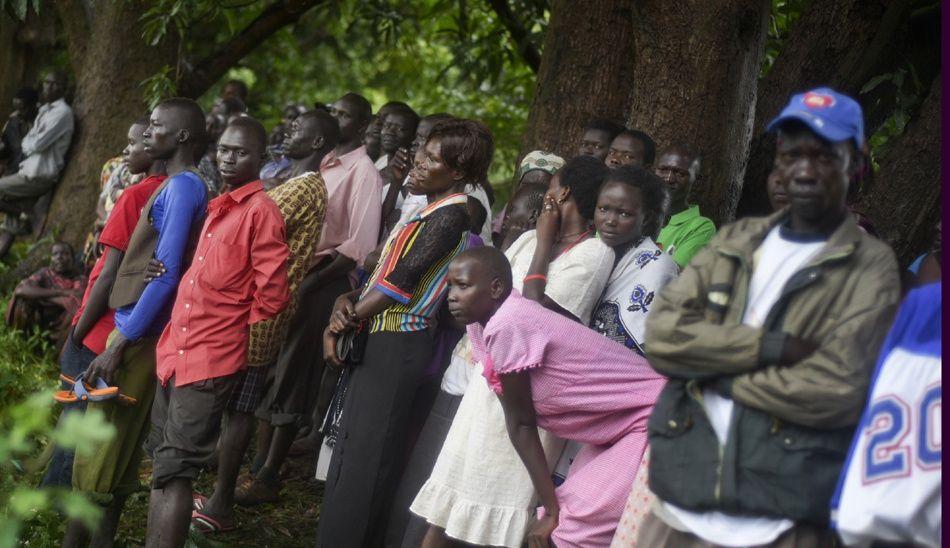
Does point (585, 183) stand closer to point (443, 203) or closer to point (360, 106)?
point (443, 203)

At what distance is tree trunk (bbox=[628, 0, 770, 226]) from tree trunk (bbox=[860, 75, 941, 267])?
75 cm

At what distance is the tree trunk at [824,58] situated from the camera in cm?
585

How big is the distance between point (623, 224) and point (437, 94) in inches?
315

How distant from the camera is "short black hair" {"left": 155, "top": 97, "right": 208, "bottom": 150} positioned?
5.18 m

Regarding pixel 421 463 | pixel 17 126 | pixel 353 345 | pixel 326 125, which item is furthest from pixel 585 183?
pixel 17 126

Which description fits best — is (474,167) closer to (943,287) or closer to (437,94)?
(943,287)

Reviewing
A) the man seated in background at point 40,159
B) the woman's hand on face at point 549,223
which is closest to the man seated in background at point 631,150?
the woman's hand on face at point 549,223

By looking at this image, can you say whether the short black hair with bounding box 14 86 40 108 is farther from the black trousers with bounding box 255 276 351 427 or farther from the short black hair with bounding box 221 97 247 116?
the black trousers with bounding box 255 276 351 427

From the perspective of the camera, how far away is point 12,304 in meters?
9.02

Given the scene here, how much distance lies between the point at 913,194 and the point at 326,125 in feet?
9.86

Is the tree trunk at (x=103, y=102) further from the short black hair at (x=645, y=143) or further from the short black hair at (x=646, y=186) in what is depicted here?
the short black hair at (x=646, y=186)

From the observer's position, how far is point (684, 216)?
5402 mm

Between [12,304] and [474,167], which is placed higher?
[474,167]

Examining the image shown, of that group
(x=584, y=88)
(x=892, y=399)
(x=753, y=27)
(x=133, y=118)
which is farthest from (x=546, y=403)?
(x=133, y=118)
